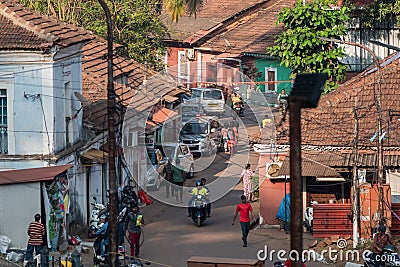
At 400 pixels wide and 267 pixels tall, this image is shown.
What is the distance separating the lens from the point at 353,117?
2775 centimetres

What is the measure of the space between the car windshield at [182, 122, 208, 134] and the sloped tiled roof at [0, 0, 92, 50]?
47.5ft

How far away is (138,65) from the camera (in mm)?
39156

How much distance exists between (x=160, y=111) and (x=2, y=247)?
13.8m

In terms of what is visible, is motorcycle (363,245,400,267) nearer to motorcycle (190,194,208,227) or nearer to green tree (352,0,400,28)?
motorcycle (190,194,208,227)

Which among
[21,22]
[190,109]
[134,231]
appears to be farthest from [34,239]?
[190,109]

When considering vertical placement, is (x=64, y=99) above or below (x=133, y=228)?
above

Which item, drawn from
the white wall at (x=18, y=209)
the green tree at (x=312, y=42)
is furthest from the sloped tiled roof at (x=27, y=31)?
the green tree at (x=312, y=42)

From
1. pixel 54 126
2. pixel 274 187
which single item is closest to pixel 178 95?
pixel 274 187

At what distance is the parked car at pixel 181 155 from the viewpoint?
35094mm

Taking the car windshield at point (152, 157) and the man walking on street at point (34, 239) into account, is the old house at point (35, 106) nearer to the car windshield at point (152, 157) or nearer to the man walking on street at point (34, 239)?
the man walking on street at point (34, 239)

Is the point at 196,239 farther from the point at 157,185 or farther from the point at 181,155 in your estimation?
the point at 181,155

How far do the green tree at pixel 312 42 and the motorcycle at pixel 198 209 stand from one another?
31.8ft

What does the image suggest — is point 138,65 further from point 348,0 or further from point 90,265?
point 90,265

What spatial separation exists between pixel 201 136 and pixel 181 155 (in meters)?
5.77
